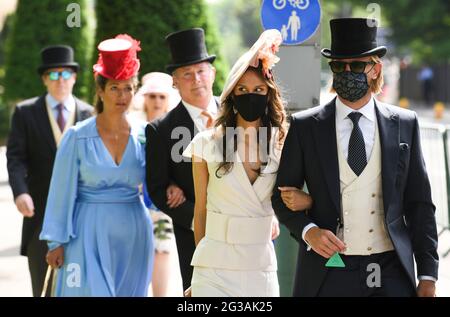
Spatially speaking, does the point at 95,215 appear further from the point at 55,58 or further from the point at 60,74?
the point at 55,58

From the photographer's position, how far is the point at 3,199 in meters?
17.9

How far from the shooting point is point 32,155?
8828 millimetres

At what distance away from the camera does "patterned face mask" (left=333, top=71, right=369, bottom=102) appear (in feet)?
18.1

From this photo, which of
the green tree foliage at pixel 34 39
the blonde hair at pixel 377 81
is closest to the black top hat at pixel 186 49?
the blonde hair at pixel 377 81

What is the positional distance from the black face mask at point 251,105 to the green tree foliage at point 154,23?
5.66m

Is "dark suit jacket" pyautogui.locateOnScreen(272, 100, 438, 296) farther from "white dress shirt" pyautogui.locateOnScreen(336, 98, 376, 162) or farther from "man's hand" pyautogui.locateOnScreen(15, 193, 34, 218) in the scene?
"man's hand" pyautogui.locateOnScreen(15, 193, 34, 218)

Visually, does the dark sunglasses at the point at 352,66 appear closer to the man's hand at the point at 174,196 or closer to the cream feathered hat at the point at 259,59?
the cream feathered hat at the point at 259,59

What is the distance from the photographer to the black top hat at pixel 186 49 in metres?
7.40

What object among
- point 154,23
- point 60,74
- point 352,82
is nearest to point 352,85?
point 352,82

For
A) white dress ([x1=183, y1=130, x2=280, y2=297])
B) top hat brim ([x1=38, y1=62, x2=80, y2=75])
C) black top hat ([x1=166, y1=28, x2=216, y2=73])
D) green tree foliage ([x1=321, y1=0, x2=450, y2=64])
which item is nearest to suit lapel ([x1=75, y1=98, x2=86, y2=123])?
top hat brim ([x1=38, y1=62, x2=80, y2=75])

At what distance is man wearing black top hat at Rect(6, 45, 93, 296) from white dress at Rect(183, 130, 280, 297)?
277 centimetres

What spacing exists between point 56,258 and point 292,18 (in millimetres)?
2352

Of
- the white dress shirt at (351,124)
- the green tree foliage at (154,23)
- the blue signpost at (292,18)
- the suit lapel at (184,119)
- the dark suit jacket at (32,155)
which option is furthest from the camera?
the green tree foliage at (154,23)

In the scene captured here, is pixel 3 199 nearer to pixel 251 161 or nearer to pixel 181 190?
pixel 181 190
